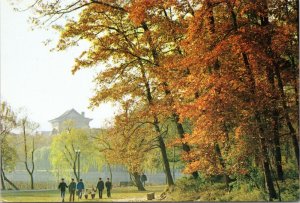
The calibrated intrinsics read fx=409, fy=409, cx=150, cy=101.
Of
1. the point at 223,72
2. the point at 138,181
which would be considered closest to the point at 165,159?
the point at 138,181

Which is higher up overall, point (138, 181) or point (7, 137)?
point (7, 137)

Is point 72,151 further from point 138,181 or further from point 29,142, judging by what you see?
point 138,181

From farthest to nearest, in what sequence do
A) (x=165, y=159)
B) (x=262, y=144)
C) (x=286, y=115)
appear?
1. (x=165, y=159)
2. (x=262, y=144)
3. (x=286, y=115)

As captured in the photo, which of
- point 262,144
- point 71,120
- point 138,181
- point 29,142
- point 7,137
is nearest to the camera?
point 262,144

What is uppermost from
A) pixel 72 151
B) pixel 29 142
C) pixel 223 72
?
pixel 223 72

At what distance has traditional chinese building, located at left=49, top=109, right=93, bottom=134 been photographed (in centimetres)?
1255

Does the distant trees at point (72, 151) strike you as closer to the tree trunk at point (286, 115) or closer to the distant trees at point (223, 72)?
the distant trees at point (223, 72)

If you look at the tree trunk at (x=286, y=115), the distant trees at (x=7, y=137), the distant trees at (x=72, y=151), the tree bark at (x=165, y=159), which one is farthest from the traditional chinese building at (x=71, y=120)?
the tree trunk at (x=286, y=115)

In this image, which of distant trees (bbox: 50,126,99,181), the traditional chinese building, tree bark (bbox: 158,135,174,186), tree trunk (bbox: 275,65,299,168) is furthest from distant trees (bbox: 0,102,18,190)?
tree trunk (bbox: 275,65,299,168)

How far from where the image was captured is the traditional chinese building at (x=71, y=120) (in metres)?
12.6

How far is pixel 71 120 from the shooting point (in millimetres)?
14070

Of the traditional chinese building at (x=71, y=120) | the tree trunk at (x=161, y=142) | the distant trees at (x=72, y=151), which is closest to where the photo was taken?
the tree trunk at (x=161, y=142)

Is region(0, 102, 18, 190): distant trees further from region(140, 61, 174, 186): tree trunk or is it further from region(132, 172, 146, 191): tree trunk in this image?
region(140, 61, 174, 186): tree trunk

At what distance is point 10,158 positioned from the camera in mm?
15133
